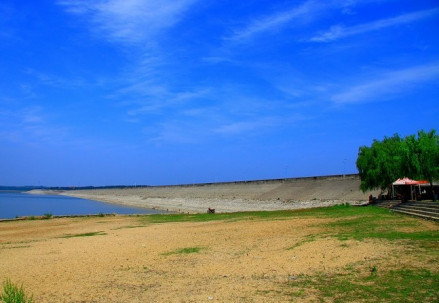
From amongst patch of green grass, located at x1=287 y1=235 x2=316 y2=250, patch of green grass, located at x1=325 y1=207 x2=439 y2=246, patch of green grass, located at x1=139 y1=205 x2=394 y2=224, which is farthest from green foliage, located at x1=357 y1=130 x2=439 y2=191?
patch of green grass, located at x1=287 y1=235 x2=316 y2=250

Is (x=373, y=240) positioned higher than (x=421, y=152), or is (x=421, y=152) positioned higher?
(x=421, y=152)

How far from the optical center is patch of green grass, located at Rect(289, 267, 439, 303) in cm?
786

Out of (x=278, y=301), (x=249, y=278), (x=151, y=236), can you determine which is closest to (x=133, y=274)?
(x=249, y=278)

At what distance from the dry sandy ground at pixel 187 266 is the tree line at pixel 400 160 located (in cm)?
2219

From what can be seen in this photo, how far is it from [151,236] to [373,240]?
11609mm

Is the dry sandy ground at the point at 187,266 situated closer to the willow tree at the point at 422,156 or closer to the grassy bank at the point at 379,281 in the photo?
the grassy bank at the point at 379,281

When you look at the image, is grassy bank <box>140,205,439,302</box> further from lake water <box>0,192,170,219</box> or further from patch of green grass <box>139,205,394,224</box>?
lake water <box>0,192,170,219</box>

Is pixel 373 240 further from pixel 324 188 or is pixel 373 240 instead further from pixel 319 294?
pixel 324 188

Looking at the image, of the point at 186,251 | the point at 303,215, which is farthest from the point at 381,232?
the point at 303,215

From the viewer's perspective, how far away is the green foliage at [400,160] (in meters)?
37.0

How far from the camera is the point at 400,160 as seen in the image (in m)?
38.8

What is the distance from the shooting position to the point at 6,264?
14.6 m

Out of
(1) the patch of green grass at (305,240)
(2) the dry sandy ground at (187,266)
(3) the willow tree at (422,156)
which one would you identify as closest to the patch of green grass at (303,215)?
(3) the willow tree at (422,156)

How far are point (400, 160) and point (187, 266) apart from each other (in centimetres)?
3203
